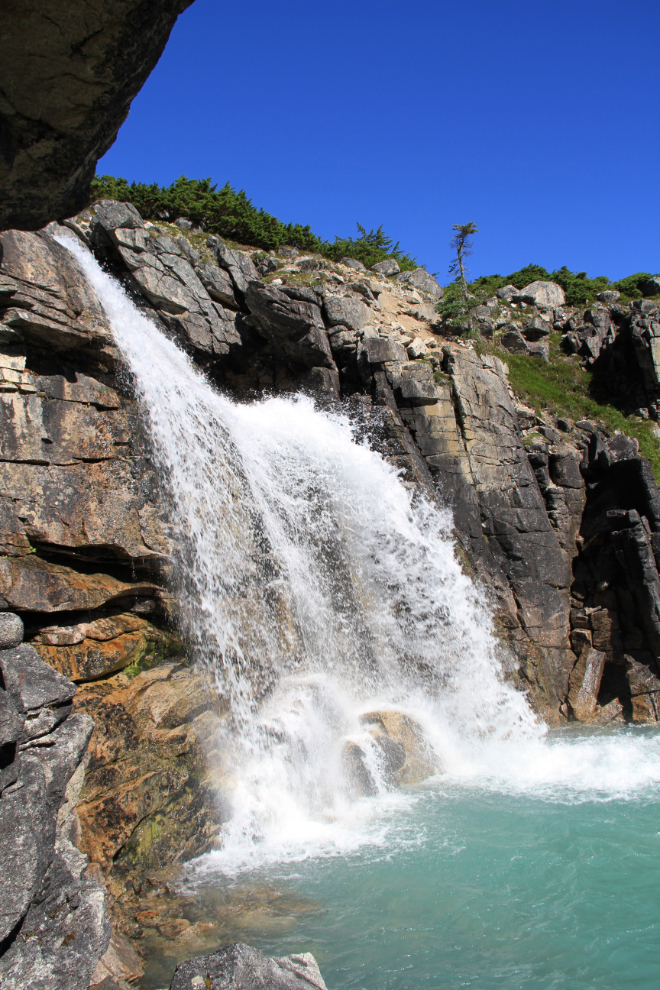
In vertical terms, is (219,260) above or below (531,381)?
above

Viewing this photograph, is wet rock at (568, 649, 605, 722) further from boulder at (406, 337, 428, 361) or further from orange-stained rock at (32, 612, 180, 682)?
orange-stained rock at (32, 612, 180, 682)

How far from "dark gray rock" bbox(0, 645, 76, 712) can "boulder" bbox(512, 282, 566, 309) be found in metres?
29.8

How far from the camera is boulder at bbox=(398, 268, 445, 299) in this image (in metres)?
24.5

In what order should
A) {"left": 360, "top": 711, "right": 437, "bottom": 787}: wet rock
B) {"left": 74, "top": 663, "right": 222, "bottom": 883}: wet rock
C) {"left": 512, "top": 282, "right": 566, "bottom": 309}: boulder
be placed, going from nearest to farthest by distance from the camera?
{"left": 74, "top": 663, "right": 222, "bottom": 883}: wet rock, {"left": 360, "top": 711, "right": 437, "bottom": 787}: wet rock, {"left": 512, "top": 282, "right": 566, "bottom": 309}: boulder

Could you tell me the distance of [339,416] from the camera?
653 inches

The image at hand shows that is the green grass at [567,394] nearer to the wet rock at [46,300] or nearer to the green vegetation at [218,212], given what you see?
the green vegetation at [218,212]

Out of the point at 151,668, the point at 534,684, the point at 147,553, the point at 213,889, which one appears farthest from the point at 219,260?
the point at 213,889

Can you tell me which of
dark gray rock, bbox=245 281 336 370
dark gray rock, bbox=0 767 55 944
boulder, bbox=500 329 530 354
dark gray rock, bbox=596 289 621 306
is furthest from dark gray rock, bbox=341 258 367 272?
dark gray rock, bbox=0 767 55 944

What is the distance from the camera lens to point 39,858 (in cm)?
449

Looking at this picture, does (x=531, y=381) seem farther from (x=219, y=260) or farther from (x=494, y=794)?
(x=494, y=794)

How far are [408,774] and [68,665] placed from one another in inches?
252

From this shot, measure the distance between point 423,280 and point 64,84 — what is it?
78.9 feet

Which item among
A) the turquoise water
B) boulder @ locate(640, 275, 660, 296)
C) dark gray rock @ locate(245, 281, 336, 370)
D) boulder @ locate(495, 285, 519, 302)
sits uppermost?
boulder @ locate(640, 275, 660, 296)

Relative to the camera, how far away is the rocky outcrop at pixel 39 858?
4.30 meters
